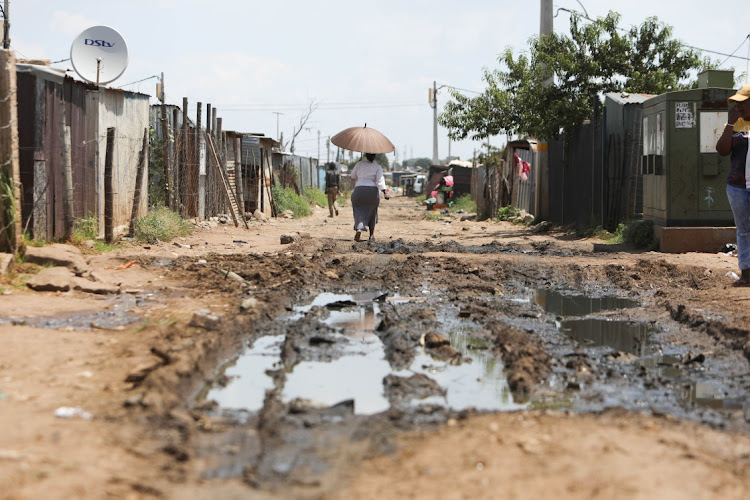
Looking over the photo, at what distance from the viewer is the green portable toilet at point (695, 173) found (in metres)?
11.9

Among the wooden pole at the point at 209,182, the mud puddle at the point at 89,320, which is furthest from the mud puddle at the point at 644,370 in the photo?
the wooden pole at the point at 209,182

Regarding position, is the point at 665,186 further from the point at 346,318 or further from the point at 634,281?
the point at 346,318

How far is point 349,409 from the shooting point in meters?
4.36

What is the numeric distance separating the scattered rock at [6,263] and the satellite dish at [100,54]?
511cm

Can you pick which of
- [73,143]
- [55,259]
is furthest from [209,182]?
[55,259]

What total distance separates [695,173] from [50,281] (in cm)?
844

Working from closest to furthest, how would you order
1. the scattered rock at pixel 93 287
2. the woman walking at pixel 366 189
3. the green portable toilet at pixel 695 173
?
the scattered rock at pixel 93 287 → the green portable toilet at pixel 695 173 → the woman walking at pixel 366 189

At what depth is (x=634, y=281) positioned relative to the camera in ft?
31.5

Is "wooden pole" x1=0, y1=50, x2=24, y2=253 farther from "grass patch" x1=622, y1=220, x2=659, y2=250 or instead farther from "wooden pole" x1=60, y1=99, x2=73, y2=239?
"grass patch" x1=622, y1=220, x2=659, y2=250

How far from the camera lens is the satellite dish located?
12711 millimetres

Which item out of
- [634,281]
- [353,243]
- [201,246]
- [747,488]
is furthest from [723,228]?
[747,488]

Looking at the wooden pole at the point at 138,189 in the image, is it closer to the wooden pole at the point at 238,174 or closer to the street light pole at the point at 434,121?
the wooden pole at the point at 238,174

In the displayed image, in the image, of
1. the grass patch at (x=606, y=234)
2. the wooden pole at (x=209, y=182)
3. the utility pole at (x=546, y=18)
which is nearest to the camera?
the grass patch at (x=606, y=234)

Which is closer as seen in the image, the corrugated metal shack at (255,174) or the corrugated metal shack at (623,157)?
the corrugated metal shack at (623,157)
